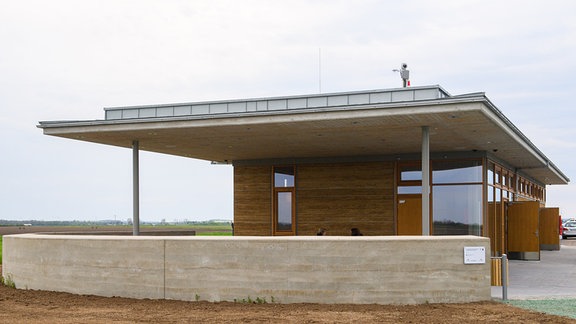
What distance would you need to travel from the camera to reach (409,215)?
22.4 m

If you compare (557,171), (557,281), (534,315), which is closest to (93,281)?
(534,315)

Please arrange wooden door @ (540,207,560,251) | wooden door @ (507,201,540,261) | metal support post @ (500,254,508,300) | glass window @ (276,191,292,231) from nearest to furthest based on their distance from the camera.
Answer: metal support post @ (500,254,508,300) < wooden door @ (507,201,540,261) < glass window @ (276,191,292,231) < wooden door @ (540,207,560,251)

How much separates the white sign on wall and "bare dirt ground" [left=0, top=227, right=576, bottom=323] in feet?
2.40

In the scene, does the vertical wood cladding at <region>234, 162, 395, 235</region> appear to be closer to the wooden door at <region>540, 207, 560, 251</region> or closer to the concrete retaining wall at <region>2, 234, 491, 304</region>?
the concrete retaining wall at <region>2, 234, 491, 304</region>

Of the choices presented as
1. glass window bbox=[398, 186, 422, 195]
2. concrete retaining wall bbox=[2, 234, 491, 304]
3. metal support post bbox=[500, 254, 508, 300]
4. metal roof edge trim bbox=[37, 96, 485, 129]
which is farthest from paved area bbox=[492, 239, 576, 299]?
metal roof edge trim bbox=[37, 96, 485, 129]

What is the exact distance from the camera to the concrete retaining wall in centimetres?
1208

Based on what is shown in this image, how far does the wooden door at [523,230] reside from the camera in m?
24.5

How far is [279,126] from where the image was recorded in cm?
1611

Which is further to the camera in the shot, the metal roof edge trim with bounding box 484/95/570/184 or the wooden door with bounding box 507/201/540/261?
the wooden door with bounding box 507/201/540/261

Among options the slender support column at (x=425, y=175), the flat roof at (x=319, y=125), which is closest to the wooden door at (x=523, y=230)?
the flat roof at (x=319, y=125)

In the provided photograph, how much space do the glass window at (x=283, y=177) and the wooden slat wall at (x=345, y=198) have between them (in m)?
0.34

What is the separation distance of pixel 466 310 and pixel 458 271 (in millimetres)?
985

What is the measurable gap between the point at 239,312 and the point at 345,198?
12.7 metres

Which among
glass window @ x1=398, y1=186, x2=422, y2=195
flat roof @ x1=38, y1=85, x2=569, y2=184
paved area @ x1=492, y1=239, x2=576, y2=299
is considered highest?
flat roof @ x1=38, y1=85, x2=569, y2=184
